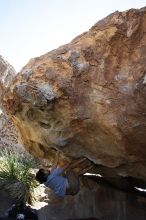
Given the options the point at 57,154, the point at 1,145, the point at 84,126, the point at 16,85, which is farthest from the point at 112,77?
the point at 1,145

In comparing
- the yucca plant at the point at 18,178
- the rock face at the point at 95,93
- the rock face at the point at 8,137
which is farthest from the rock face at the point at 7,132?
the rock face at the point at 95,93

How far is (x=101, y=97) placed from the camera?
7.47 m

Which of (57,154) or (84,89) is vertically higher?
(84,89)

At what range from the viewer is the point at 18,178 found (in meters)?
13.1

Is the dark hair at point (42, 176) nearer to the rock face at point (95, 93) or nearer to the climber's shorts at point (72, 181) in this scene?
the climber's shorts at point (72, 181)

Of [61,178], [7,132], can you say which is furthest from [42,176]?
[7,132]

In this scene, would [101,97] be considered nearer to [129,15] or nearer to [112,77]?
[112,77]

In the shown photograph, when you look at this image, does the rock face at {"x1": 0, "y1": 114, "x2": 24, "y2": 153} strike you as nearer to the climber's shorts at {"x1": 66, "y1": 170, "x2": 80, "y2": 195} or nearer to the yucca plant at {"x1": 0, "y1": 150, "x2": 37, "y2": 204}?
the yucca plant at {"x1": 0, "y1": 150, "x2": 37, "y2": 204}

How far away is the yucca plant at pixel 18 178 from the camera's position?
1235cm

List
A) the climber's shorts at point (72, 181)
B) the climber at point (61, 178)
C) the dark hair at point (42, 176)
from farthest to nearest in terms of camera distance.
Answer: the climber's shorts at point (72, 181) < the dark hair at point (42, 176) < the climber at point (61, 178)

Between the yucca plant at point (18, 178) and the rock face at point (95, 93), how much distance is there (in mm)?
4531

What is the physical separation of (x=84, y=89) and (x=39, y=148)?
8.48ft

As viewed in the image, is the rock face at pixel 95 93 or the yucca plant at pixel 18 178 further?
the yucca plant at pixel 18 178

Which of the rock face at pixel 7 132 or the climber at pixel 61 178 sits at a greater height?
the rock face at pixel 7 132
